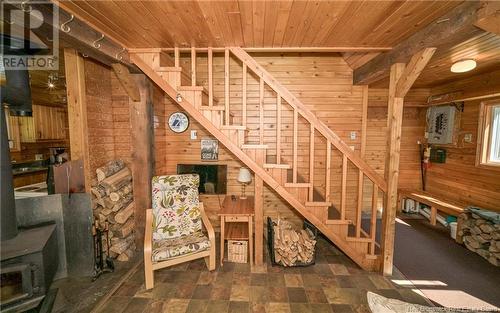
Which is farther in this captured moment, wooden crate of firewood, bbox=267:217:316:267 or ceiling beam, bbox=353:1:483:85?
wooden crate of firewood, bbox=267:217:316:267

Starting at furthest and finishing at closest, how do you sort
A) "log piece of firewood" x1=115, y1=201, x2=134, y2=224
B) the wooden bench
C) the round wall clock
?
the round wall clock < the wooden bench < "log piece of firewood" x1=115, y1=201, x2=134, y2=224

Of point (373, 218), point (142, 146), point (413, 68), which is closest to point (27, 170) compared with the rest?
point (142, 146)

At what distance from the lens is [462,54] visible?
2.77 meters

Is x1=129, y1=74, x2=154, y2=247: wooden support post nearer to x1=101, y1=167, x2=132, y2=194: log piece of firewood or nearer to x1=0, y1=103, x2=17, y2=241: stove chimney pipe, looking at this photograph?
x1=101, y1=167, x2=132, y2=194: log piece of firewood

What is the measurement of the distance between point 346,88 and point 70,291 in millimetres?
4450

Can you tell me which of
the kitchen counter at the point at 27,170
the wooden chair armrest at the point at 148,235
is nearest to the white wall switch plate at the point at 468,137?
the wooden chair armrest at the point at 148,235

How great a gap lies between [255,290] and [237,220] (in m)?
0.81

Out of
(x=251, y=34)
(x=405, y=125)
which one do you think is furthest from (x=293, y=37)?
(x=405, y=125)

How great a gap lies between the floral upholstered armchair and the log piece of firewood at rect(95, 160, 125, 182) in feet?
1.93

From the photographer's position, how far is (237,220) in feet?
9.46

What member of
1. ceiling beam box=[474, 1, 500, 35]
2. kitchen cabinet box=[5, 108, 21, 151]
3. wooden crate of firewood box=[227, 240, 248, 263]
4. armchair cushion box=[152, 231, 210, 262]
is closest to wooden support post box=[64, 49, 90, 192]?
armchair cushion box=[152, 231, 210, 262]

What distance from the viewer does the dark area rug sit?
228 cm

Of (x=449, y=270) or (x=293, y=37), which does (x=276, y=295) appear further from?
(x=293, y=37)

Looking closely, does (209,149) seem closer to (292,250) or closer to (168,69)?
(168,69)
